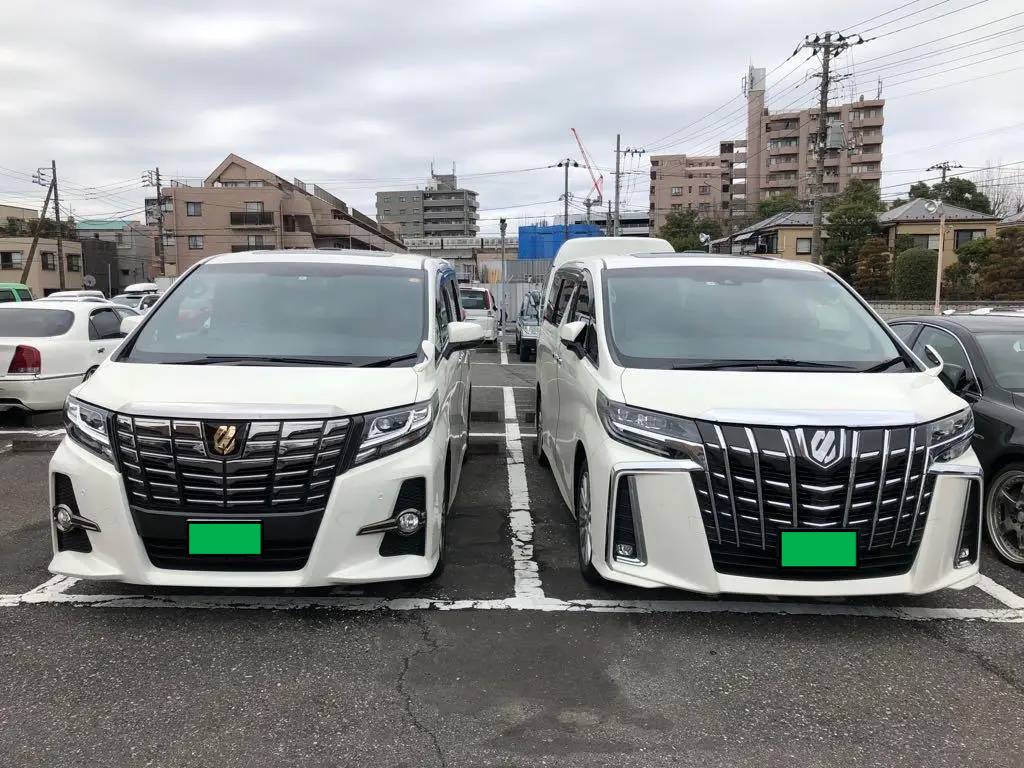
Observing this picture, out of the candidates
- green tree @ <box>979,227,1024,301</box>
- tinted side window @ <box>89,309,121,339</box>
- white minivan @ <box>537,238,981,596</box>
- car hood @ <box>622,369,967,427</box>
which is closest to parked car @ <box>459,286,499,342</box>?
tinted side window @ <box>89,309,121,339</box>

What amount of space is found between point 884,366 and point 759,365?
66 cm

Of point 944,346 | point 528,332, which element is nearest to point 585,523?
point 944,346

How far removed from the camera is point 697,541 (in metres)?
3.04

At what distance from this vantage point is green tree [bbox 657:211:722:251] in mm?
56812

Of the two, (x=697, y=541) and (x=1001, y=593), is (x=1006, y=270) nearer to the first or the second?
(x=1001, y=593)

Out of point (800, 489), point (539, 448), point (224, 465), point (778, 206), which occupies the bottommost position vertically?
point (539, 448)

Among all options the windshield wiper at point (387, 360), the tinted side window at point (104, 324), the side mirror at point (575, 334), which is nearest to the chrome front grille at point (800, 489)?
the side mirror at point (575, 334)

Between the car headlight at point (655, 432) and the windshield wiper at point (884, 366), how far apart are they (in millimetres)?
1112

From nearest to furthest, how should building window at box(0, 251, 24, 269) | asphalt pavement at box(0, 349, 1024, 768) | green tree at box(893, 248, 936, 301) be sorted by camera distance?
asphalt pavement at box(0, 349, 1024, 768)
green tree at box(893, 248, 936, 301)
building window at box(0, 251, 24, 269)

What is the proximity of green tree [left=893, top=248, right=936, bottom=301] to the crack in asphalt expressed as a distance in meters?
35.2

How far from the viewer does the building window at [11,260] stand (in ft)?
148

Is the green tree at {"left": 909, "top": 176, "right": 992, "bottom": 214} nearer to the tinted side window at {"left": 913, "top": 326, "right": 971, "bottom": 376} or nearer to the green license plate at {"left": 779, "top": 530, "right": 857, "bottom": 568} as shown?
the tinted side window at {"left": 913, "top": 326, "right": 971, "bottom": 376}

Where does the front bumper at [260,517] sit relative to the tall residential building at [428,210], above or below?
below

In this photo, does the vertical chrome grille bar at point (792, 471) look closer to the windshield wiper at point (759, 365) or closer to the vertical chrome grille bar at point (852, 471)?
the vertical chrome grille bar at point (852, 471)
